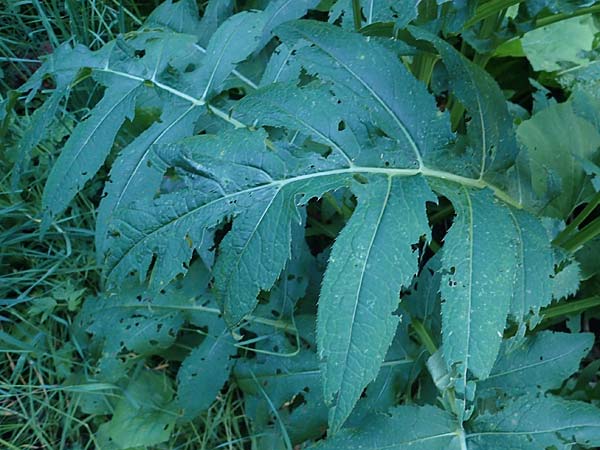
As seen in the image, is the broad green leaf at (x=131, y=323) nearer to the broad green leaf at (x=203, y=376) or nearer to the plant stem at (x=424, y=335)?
the broad green leaf at (x=203, y=376)

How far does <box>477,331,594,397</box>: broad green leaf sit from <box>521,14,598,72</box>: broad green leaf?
0.69 m

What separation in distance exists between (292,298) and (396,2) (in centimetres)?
73

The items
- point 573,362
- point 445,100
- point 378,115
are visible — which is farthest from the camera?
point 445,100

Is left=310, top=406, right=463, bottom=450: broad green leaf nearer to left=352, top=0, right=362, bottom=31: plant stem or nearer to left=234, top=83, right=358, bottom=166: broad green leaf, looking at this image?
left=234, top=83, right=358, bottom=166: broad green leaf

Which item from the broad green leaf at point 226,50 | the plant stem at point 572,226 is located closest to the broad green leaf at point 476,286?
the plant stem at point 572,226

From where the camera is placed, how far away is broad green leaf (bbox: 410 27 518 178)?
Answer: 1041mm

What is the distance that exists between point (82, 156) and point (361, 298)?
0.65 m

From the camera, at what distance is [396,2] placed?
3.29ft

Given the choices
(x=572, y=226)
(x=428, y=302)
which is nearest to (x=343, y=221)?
(x=428, y=302)

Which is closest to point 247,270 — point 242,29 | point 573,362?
point 242,29

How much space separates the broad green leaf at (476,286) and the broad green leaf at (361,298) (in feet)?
0.20

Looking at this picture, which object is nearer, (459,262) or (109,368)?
(459,262)

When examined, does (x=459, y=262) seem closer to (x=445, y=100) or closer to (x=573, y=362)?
(x=573, y=362)

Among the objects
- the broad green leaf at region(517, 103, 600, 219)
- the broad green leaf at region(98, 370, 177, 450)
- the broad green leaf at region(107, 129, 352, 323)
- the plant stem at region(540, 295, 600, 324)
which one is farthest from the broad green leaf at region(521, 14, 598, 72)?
the broad green leaf at region(98, 370, 177, 450)
